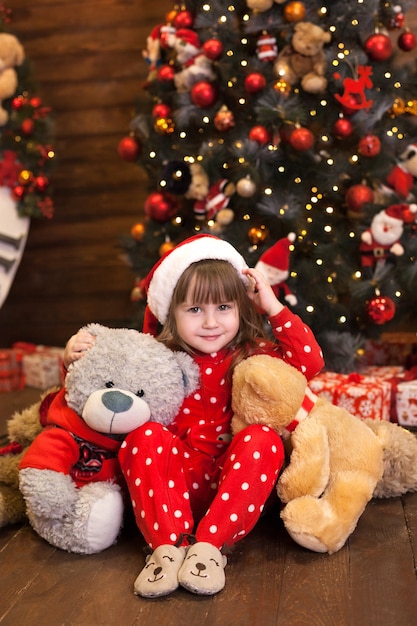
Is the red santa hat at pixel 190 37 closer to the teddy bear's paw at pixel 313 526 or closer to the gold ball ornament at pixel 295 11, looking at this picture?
the gold ball ornament at pixel 295 11

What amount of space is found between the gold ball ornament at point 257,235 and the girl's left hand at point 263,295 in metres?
0.94

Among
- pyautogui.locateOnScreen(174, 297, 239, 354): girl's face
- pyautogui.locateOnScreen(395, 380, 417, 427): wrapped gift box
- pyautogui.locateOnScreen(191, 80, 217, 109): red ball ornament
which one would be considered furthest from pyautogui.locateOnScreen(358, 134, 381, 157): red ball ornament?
pyautogui.locateOnScreen(174, 297, 239, 354): girl's face

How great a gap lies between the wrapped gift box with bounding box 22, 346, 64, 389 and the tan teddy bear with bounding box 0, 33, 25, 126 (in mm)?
1011

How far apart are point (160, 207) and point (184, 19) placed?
0.70 m

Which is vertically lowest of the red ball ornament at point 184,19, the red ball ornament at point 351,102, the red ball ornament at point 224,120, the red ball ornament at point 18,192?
the red ball ornament at point 18,192

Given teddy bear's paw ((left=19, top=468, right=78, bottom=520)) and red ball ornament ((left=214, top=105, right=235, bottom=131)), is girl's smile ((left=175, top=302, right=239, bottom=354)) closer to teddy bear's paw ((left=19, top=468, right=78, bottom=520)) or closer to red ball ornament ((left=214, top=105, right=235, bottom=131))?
teddy bear's paw ((left=19, top=468, right=78, bottom=520))

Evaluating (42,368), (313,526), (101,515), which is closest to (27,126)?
(42,368)

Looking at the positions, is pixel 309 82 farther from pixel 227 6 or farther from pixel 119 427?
pixel 119 427

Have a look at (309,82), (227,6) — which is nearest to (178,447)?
(309,82)

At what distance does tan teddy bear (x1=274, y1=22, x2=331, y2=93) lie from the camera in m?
2.66

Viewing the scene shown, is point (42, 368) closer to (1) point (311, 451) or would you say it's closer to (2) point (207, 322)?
(2) point (207, 322)

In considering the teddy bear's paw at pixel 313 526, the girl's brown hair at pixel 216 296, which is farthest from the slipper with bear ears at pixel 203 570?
the girl's brown hair at pixel 216 296

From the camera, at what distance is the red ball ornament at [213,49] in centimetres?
276

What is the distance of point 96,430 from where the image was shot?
1791 mm
